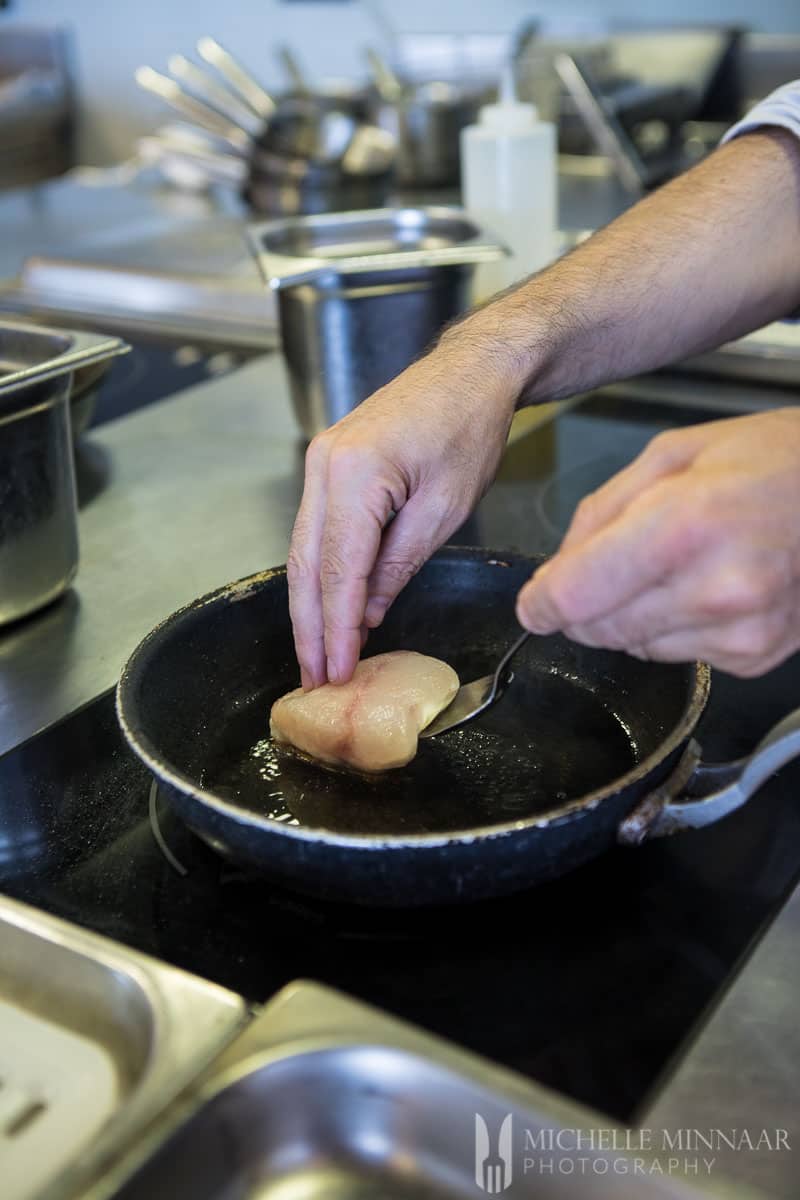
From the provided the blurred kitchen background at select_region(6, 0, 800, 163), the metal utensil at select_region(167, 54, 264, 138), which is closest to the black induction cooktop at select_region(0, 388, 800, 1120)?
the metal utensil at select_region(167, 54, 264, 138)

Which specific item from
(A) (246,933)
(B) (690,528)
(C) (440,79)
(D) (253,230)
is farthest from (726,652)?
(C) (440,79)

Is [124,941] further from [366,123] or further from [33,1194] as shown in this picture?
[366,123]

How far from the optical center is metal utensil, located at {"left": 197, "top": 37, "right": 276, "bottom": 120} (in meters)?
2.32

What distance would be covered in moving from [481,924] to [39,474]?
0.54m

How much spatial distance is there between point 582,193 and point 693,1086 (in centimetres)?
207

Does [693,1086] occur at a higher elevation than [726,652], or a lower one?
lower

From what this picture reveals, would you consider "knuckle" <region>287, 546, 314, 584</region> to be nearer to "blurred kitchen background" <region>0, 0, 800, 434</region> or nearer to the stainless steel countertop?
the stainless steel countertop

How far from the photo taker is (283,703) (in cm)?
88

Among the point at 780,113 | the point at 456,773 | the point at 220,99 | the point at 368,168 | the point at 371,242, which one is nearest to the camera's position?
the point at 456,773

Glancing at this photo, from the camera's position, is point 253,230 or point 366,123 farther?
point 366,123

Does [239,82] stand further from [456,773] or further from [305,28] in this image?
[456,773]

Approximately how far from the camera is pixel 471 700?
0.91 m

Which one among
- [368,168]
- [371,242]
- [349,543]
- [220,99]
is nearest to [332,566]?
[349,543]

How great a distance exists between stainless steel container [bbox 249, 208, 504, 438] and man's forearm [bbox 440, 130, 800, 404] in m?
0.20
